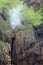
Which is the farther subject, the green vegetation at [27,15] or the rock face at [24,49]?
the green vegetation at [27,15]

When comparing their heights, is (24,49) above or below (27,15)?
below

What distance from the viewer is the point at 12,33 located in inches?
992

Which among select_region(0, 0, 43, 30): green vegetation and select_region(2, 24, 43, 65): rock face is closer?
select_region(2, 24, 43, 65): rock face

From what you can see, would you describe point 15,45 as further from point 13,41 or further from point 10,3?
point 10,3

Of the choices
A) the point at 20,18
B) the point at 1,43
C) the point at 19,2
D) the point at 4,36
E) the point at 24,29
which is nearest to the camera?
the point at 1,43

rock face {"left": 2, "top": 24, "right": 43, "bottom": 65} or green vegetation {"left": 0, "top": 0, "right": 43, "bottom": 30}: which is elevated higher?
green vegetation {"left": 0, "top": 0, "right": 43, "bottom": 30}

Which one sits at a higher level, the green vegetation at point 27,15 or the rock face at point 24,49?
the green vegetation at point 27,15

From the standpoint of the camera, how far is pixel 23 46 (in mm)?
24891

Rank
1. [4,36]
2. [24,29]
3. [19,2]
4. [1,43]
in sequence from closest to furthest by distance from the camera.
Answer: [1,43]
[4,36]
[24,29]
[19,2]

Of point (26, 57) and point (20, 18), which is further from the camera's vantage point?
point (20, 18)

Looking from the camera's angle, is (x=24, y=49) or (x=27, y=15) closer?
(x=24, y=49)

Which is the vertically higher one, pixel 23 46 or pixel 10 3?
pixel 10 3

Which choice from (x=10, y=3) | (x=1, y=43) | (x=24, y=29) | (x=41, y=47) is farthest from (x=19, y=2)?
(x=1, y=43)

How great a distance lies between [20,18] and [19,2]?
250cm
